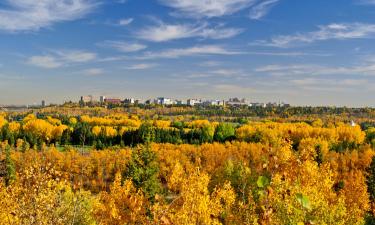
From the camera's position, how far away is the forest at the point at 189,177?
11030 mm

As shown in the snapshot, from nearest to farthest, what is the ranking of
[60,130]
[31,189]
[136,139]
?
1. [31,189]
2. [136,139]
3. [60,130]

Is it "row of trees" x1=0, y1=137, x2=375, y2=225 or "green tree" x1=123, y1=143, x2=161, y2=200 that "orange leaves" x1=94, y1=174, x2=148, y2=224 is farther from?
"green tree" x1=123, y1=143, x2=161, y2=200

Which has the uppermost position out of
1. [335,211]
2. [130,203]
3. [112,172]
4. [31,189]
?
[31,189]

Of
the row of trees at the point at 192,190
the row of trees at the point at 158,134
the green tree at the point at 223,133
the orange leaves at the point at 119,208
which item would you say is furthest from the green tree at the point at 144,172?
the green tree at the point at 223,133

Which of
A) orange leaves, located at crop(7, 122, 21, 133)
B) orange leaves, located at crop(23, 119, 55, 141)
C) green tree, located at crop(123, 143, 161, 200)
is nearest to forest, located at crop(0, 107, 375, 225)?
orange leaves, located at crop(7, 122, 21, 133)

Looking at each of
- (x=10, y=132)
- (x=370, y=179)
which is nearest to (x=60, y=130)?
(x=10, y=132)

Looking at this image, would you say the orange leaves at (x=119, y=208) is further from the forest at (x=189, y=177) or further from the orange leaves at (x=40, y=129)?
the orange leaves at (x=40, y=129)

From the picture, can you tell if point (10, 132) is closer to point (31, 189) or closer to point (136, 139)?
point (136, 139)

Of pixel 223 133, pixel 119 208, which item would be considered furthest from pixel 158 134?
pixel 119 208

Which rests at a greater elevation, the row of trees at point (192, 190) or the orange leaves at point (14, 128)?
the row of trees at point (192, 190)

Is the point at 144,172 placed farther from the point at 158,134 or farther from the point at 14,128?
the point at 14,128

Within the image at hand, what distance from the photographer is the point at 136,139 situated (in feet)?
538

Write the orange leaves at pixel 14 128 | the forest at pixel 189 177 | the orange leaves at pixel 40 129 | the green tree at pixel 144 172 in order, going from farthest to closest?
the orange leaves at pixel 40 129, the orange leaves at pixel 14 128, the green tree at pixel 144 172, the forest at pixel 189 177

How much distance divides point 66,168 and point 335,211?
8983 cm
